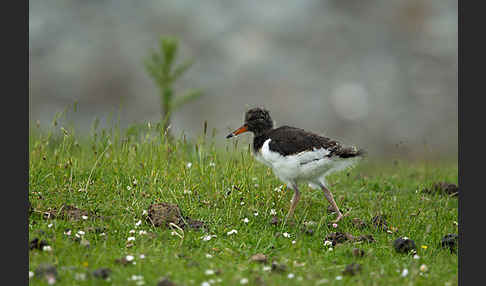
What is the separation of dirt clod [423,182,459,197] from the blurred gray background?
8.35 metres

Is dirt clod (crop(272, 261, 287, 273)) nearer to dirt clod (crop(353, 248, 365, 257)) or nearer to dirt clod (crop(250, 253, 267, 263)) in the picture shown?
dirt clod (crop(250, 253, 267, 263))

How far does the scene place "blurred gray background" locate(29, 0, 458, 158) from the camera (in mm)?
18938

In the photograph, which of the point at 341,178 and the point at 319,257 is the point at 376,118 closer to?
the point at 341,178

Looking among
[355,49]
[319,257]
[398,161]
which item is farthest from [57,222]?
[355,49]

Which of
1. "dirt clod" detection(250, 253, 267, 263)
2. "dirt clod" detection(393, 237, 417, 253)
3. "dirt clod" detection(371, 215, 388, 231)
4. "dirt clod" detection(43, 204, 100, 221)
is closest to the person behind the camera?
"dirt clod" detection(250, 253, 267, 263)

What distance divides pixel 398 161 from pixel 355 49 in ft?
33.9

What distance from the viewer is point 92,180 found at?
8.09 m

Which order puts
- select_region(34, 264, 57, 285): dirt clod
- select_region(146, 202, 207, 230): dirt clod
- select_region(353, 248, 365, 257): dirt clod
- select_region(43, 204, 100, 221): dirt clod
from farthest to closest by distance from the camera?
select_region(146, 202, 207, 230): dirt clod → select_region(43, 204, 100, 221): dirt clod → select_region(353, 248, 365, 257): dirt clod → select_region(34, 264, 57, 285): dirt clod

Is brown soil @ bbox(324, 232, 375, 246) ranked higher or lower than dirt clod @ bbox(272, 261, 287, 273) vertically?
higher

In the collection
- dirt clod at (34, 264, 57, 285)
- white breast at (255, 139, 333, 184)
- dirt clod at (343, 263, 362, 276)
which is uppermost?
white breast at (255, 139, 333, 184)

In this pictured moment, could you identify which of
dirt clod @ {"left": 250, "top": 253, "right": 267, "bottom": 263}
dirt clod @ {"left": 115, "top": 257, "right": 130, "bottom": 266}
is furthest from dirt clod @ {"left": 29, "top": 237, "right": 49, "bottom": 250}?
dirt clod @ {"left": 250, "top": 253, "right": 267, "bottom": 263}

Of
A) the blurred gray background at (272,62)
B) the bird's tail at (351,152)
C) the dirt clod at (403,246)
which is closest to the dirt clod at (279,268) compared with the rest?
the dirt clod at (403,246)

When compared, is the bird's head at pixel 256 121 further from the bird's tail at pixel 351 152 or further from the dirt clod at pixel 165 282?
the dirt clod at pixel 165 282

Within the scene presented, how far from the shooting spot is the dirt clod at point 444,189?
9.45 meters
